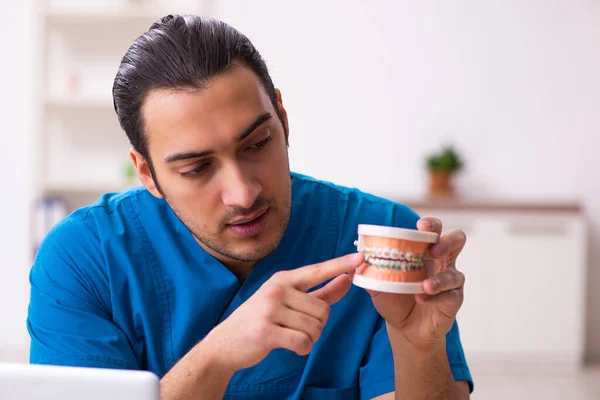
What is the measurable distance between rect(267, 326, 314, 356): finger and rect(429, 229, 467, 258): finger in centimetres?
23

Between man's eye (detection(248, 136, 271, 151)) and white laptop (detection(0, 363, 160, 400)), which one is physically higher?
man's eye (detection(248, 136, 271, 151))

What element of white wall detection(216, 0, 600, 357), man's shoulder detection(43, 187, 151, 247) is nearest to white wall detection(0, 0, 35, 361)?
white wall detection(216, 0, 600, 357)

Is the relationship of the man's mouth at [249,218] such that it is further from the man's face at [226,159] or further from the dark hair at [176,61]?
the dark hair at [176,61]

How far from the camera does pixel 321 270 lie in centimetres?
96

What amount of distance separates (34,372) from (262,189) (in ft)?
1.89

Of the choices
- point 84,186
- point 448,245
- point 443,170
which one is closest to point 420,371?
point 448,245

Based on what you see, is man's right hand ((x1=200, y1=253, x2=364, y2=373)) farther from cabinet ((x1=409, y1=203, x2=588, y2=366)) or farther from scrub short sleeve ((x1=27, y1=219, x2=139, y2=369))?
cabinet ((x1=409, y1=203, x2=588, y2=366))

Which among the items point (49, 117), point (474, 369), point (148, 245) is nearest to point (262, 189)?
point (148, 245)

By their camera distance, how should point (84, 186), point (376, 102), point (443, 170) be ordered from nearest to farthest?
1. point (84, 186)
2. point (443, 170)
3. point (376, 102)

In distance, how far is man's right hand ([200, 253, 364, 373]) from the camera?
3.14 ft

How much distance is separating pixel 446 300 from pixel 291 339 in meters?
0.25

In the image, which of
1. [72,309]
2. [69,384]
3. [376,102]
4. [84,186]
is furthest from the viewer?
[376,102]

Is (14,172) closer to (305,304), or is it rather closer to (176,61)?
(176,61)

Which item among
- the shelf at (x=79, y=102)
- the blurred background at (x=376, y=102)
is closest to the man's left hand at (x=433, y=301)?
the blurred background at (x=376, y=102)
